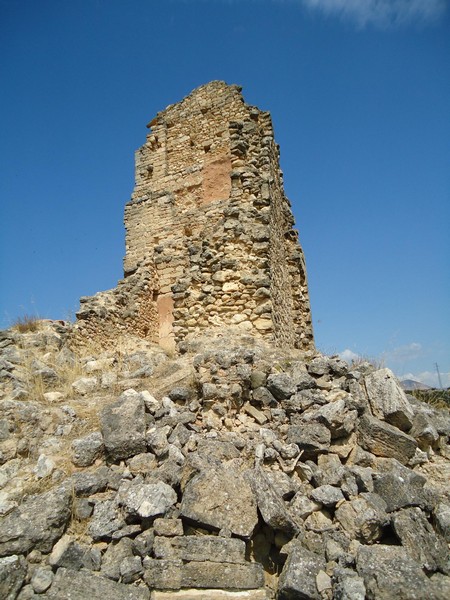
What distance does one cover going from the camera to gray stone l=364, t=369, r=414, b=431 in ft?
13.6

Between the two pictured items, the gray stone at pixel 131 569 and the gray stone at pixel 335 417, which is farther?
the gray stone at pixel 335 417

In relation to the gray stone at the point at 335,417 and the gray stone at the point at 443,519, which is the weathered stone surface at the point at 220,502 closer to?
the gray stone at the point at 335,417

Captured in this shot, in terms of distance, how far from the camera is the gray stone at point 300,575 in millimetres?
2531

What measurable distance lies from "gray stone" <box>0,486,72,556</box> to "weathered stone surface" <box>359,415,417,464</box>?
285cm

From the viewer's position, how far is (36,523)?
287 cm

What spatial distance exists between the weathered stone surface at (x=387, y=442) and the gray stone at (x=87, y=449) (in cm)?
264

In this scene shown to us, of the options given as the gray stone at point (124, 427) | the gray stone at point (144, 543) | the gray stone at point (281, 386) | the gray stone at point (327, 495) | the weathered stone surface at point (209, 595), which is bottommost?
the weathered stone surface at point (209, 595)

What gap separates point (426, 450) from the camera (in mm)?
4121

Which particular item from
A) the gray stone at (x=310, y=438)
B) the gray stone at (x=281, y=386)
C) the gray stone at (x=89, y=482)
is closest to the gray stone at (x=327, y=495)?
the gray stone at (x=310, y=438)

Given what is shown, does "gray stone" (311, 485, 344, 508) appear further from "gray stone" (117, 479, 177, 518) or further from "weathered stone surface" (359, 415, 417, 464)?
"gray stone" (117, 479, 177, 518)

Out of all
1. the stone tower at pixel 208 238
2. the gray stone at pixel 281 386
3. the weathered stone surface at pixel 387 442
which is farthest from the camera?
the stone tower at pixel 208 238

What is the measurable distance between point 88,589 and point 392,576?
6.57 feet

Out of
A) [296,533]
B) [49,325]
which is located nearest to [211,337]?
[296,533]

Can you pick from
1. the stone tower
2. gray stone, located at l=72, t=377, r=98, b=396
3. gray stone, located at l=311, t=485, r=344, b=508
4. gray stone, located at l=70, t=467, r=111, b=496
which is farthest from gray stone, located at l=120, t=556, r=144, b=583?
the stone tower
